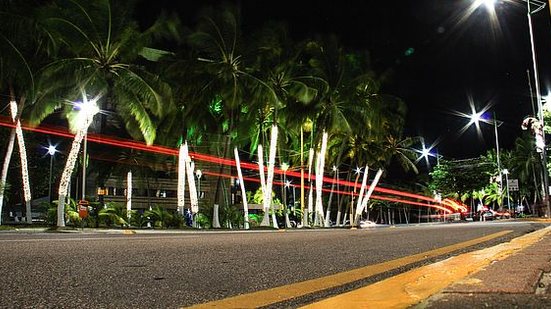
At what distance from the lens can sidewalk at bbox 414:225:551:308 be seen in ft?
9.12

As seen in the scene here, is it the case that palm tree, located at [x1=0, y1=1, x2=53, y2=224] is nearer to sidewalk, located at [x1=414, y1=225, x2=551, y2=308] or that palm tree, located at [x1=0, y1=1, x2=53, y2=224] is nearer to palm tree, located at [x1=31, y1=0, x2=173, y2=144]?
palm tree, located at [x1=31, y1=0, x2=173, y2=144]

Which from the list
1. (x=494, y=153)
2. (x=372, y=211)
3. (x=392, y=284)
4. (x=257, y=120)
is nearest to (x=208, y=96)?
(x=257, y=120)

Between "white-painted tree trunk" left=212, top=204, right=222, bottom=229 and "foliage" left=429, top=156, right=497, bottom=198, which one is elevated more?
"foliage" left=429, top=156, right=497, bottom=198

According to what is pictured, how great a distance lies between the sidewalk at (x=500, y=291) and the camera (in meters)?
2.78

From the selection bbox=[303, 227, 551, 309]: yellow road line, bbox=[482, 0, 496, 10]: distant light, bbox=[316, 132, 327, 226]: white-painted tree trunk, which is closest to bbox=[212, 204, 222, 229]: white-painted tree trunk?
bbox=[316, 132, 327, 226]: white-painted tree trunk

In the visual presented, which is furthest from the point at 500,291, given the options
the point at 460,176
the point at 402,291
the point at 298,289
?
the point at 460,176

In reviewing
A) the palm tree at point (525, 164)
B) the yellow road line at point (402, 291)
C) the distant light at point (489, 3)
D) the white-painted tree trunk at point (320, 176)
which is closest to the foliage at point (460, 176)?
the palm tree at point (525, 164)

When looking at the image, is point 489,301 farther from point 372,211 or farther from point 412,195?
point 372,211

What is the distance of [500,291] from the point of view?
307 centimetres

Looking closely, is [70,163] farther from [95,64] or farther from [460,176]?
[460,176]

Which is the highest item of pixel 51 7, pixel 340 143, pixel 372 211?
pixel 51 7

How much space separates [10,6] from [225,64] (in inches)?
357

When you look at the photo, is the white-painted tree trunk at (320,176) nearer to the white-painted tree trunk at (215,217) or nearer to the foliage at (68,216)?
the white-painted tree trunk at (215,217)

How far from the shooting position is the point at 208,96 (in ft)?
81.6
